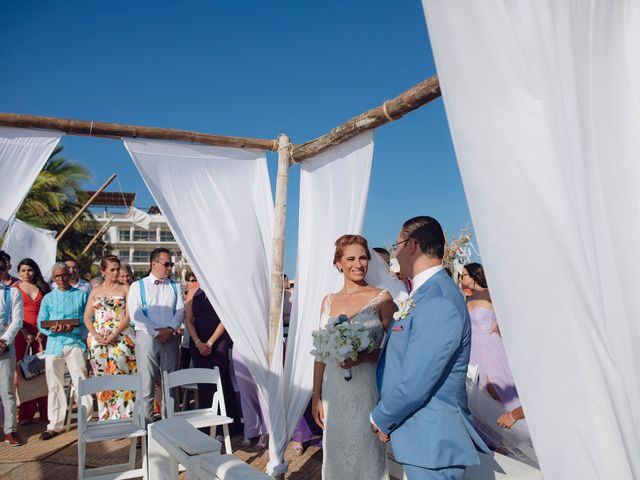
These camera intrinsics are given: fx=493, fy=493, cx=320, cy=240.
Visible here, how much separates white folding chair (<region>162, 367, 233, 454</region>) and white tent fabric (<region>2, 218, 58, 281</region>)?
19.8ft

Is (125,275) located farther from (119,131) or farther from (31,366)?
(119,131)

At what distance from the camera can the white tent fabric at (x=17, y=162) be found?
3.65 metres

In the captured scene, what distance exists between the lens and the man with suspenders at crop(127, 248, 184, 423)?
5.22m

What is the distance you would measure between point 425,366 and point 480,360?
89.7 inches

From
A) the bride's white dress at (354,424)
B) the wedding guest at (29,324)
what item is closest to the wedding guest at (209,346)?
the wedding guest at (29,324)

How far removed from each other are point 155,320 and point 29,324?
220 centimetres

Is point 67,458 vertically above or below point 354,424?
below

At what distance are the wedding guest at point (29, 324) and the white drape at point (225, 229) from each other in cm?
330

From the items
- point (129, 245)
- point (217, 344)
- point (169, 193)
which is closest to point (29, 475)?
point (217, 344)

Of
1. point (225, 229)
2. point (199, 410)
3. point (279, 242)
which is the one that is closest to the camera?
point (225, 229)

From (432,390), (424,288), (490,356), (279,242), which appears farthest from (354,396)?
(279,242)

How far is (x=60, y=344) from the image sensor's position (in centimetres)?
575

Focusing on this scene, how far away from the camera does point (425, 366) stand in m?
2.14

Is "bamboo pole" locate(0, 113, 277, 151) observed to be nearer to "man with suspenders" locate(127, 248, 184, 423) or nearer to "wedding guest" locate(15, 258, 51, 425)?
"man with suspenders" locate(127, 248, 184, 423)
